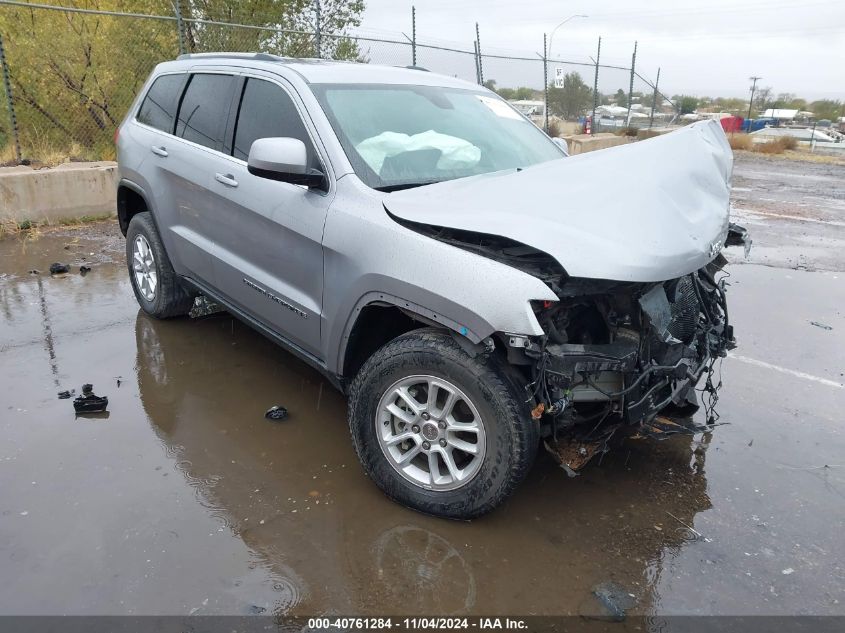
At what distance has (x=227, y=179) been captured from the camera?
383 cm

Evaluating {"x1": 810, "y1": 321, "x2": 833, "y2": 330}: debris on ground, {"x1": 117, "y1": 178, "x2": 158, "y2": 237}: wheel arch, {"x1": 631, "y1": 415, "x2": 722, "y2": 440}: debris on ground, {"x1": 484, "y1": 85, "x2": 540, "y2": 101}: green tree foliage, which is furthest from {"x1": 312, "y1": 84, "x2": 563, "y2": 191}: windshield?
{"x1": 484, "y1": 85, "x2": 540, "y2": 101}: green tree foliage

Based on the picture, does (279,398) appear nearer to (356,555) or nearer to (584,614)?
(356,555)

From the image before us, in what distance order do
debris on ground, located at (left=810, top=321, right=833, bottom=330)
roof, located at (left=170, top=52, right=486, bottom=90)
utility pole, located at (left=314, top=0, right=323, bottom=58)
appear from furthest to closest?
utility pole, located at (left=314, top=0, right=323, bottom=58)
debris on ground, located at (left=810, top=321, right=833, bottom=330)
roof, located at (left=170, top=52, right=486, bottom=90)

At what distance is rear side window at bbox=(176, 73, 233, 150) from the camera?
4094 mm

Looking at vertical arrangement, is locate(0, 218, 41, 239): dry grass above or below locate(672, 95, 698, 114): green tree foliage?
below

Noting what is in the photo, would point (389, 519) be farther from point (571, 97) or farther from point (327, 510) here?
point (571, 97)

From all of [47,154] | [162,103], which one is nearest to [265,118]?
[162,103]

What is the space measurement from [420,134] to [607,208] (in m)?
1.25

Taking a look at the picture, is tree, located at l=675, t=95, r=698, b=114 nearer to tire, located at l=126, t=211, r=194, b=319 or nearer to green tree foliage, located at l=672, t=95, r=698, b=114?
green tree foliage, located at l=672, t=95, r=698, b=114

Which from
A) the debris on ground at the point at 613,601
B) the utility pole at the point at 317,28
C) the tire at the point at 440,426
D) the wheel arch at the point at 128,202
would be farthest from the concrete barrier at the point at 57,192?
the debris on ground at the point at 613,601

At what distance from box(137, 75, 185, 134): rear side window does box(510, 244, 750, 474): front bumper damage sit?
330 centimetres

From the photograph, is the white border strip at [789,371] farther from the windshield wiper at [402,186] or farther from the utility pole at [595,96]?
the utility pole at [595,96]

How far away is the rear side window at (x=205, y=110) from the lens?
409 cm

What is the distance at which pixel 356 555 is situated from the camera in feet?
8.96
